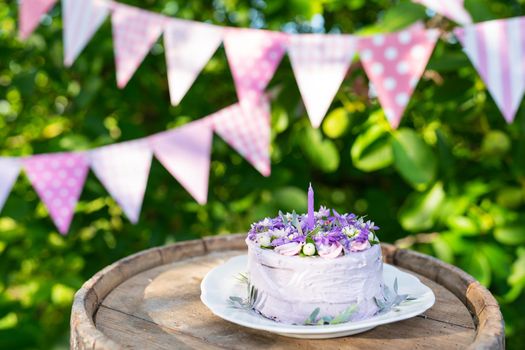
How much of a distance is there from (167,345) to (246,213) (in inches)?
41.0

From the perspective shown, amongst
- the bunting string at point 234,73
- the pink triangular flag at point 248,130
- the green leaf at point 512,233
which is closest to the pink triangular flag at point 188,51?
the bunting string at point 234,73

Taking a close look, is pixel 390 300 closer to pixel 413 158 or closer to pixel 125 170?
pixel 413 158

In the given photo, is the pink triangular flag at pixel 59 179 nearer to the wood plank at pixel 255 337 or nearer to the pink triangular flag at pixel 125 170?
the pink triangular flag at pixel 125 170

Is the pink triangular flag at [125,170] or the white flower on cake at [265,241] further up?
the white flower on cake at [265,241]

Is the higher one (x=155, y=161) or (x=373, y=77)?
(x=373, y=77)

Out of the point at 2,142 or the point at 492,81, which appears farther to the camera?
the point at 2,142

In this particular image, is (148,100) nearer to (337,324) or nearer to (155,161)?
(155,161)

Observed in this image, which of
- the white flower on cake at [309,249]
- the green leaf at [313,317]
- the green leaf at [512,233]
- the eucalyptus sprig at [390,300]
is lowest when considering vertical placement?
the green leaf at [512,233]

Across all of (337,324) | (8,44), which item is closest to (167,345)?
(337,324)

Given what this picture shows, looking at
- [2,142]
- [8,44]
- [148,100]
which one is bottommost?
[2,142]

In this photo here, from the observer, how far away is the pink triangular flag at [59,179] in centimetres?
122

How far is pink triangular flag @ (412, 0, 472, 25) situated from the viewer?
111cm

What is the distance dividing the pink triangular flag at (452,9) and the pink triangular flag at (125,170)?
0.69m

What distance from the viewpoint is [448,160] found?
1.37m
